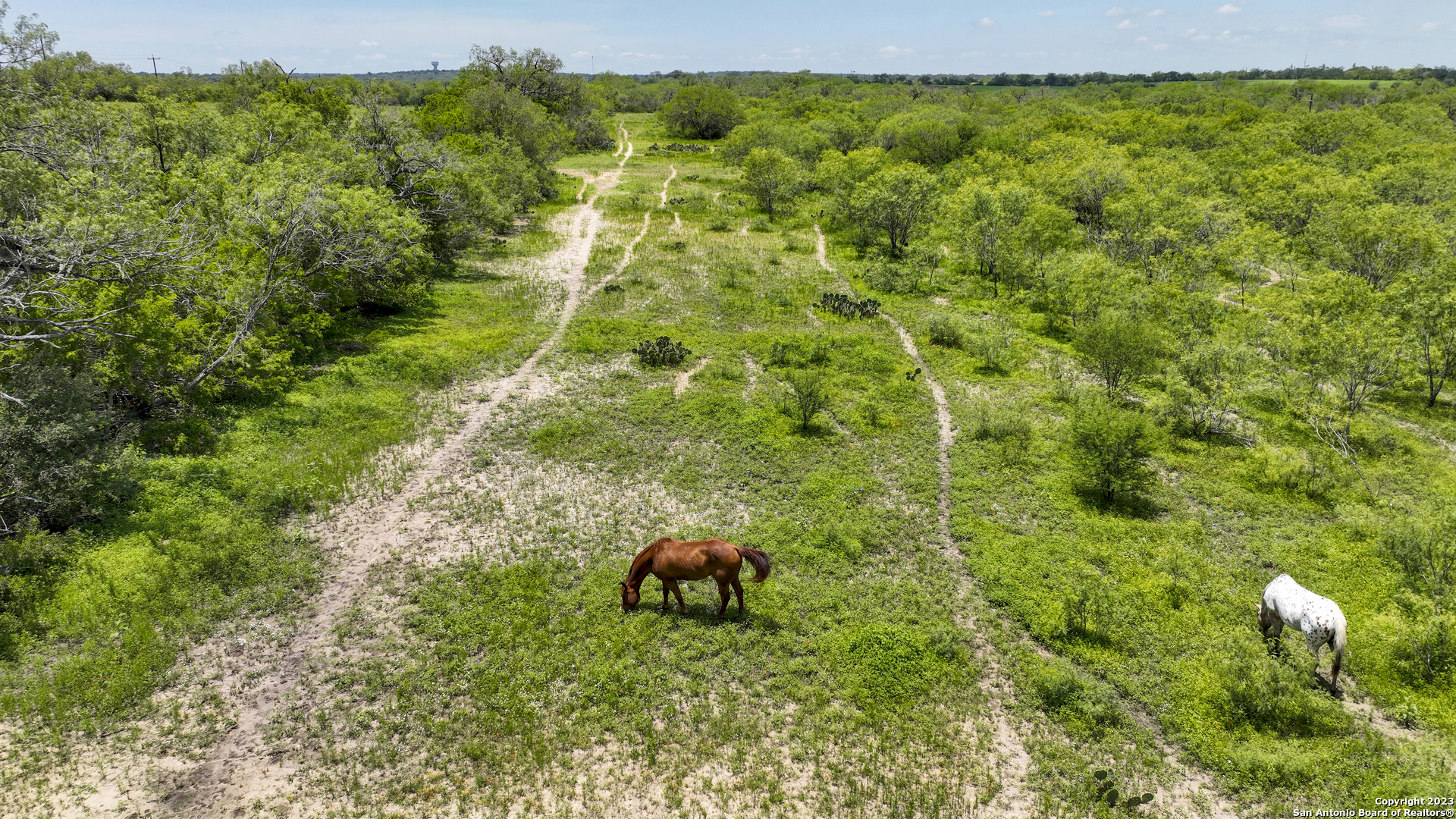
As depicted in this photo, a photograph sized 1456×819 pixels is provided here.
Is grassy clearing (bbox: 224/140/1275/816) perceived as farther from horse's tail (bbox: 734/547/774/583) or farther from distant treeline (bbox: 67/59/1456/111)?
distant treeline (bbox: 67/59/1456/111)

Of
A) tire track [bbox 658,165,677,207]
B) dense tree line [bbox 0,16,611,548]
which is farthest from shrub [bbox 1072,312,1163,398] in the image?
tire track [bbox 658,165,677,207]

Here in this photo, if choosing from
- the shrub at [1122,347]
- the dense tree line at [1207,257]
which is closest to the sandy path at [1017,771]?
the dense tree line at [1207,257]

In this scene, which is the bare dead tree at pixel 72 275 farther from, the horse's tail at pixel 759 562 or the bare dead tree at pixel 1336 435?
the bare dead tree at pixel 1336 435

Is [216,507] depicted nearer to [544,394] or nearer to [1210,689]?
[544,394]

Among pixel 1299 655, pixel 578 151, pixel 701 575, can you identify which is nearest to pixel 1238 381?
pixel 1299 655

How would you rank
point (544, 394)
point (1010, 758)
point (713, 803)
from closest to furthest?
point (713, 803) < point (1010, 758) < point (544, 394)

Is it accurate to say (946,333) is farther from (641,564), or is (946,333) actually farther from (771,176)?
(771,176)
